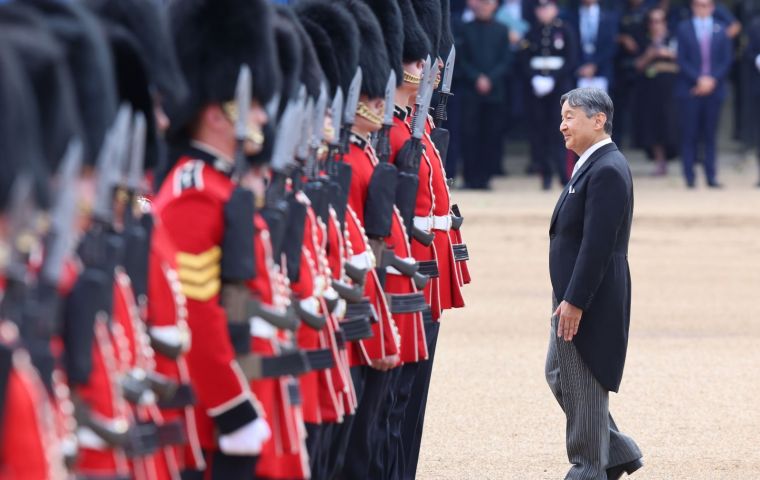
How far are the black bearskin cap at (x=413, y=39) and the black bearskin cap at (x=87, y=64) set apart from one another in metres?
2.75

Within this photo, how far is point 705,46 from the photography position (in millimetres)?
16000

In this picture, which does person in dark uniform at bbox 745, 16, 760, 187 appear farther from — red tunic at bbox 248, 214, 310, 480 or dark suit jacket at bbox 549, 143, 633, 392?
red tunic at bbox 248, 214, 310, 480

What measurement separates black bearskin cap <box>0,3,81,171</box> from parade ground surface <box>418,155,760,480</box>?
11.2 feet

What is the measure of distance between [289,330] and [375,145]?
1.58m

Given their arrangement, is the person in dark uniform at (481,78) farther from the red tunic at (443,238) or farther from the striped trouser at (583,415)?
the striped trouser at (583,415)

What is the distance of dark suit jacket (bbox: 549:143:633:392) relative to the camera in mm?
5605

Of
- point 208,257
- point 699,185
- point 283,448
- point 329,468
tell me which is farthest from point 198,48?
point 699,185

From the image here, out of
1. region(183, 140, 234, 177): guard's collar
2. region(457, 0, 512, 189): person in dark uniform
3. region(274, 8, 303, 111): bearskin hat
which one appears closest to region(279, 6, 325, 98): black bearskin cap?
region(274, 8, 303, 111): bearskin hat

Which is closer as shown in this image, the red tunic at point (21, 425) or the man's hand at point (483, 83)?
the red tunic at point (21, 425)

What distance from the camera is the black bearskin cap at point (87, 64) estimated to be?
3195 millimetres

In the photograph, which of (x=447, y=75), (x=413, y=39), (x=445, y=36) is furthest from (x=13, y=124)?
(x=445, y=36)

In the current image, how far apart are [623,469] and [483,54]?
9.89 metres

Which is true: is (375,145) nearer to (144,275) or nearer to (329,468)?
(329,468)

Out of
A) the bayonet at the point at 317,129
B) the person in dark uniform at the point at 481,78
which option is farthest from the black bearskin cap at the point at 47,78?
the person in dark uniform at the point at 481,78
